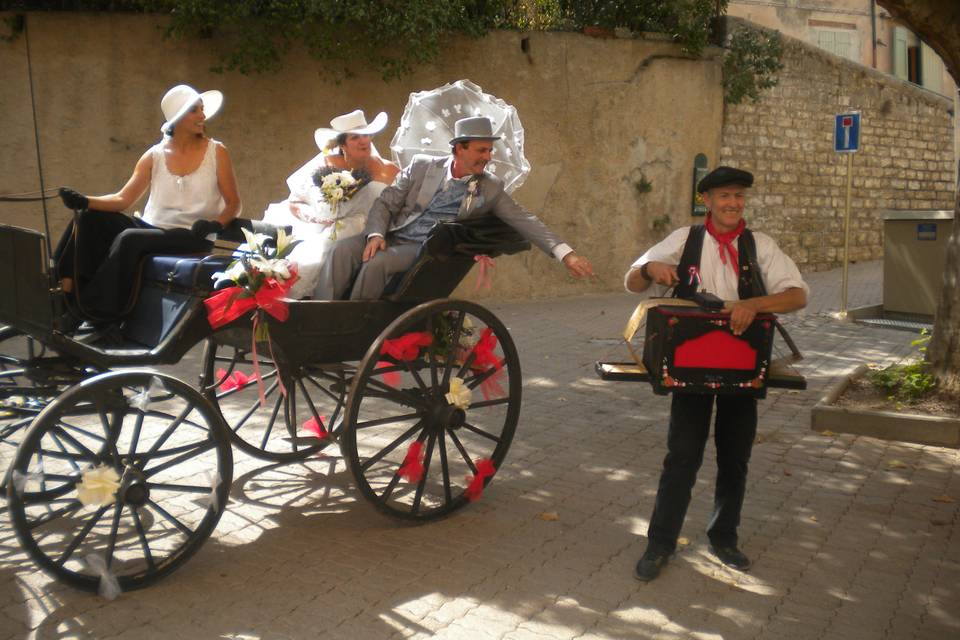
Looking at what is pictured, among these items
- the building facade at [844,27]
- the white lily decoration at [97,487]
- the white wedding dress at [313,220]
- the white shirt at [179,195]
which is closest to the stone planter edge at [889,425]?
the white wedding dress at [313,220]

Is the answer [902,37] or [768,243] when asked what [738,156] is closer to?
[768,243]

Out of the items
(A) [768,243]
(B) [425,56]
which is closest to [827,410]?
(A) [768,243]

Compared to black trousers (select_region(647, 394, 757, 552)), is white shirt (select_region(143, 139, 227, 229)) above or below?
above

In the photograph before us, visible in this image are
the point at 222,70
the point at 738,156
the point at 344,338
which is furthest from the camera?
the point at 738,156

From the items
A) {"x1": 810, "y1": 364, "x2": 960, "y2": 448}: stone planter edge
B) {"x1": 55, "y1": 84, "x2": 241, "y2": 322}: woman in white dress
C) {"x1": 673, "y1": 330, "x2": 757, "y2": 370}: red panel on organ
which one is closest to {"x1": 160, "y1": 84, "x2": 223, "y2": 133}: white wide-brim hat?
{"x1": 55, "y1": 84, "x2": 241, "y2": 322}: woman in white dress

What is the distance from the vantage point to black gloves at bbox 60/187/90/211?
3.99 meters

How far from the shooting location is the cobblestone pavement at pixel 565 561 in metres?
3.56

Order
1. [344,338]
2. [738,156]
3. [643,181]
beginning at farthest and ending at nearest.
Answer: [738,156], [643,181], [344,338]

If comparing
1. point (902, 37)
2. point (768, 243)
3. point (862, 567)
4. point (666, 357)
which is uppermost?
point (902, 37)

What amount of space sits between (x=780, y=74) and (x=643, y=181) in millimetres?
3633

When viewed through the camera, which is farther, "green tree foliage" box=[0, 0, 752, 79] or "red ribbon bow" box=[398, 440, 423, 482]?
"green tree foliage" box=[0, 0, 752, 79]

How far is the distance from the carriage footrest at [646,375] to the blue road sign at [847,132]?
25.9 ft

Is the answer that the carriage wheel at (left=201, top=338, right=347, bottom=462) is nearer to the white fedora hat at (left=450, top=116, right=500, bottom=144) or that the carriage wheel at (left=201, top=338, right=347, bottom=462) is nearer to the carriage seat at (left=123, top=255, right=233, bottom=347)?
the carriage seat at (left=123, top=255, right=233, bottom=347)

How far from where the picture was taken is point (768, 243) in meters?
4.04
